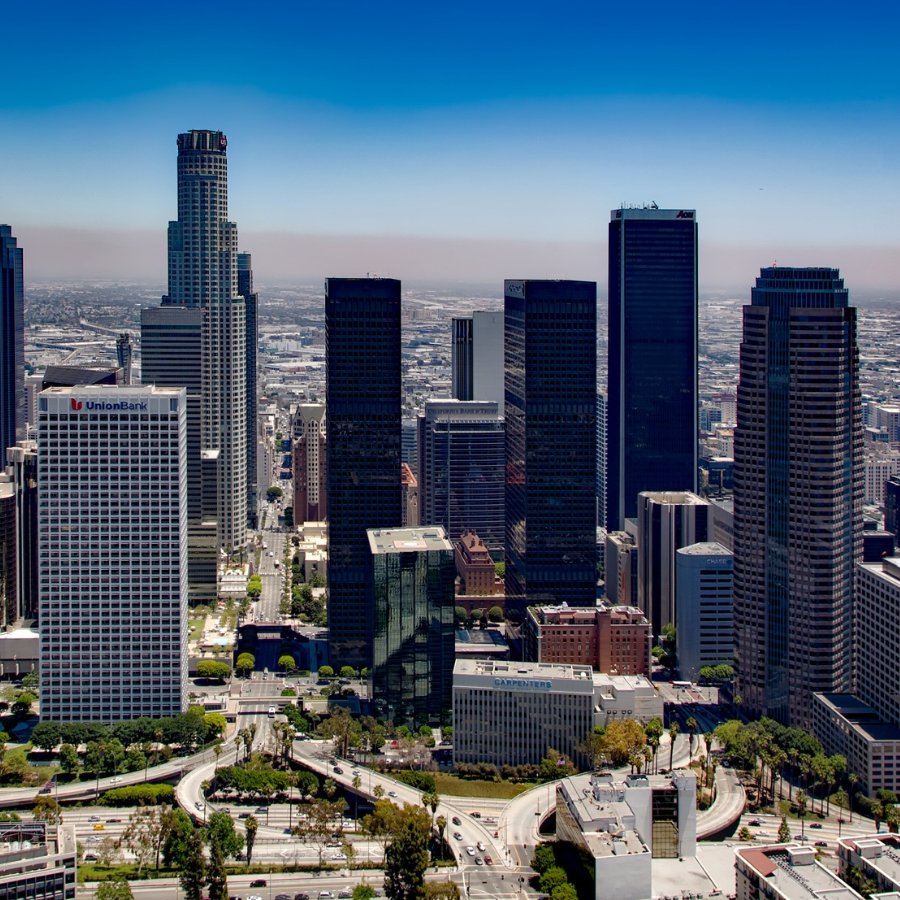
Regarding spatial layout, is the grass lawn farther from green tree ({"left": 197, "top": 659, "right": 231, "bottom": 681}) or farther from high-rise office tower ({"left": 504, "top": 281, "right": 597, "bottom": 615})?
high-rise office tower ({"left": 504, "top": 281, "right": 597, "bottom": 615})

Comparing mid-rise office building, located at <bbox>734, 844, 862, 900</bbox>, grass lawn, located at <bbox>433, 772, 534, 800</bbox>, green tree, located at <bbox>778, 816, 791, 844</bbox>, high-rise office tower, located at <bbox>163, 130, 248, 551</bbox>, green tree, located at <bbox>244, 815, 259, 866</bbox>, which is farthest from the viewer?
high-rise office tower, located at <bbox>163, 130, 248, 551</bbox>

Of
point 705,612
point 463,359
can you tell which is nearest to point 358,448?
point 705,612

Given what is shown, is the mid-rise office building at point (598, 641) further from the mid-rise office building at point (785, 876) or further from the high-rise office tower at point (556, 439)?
the mid-rise office building at point (785, 876)

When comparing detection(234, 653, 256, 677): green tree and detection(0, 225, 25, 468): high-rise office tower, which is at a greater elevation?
detection(0, 225, 25, 468): high-rise office tower

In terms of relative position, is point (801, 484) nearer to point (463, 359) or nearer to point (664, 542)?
point (664, 542)

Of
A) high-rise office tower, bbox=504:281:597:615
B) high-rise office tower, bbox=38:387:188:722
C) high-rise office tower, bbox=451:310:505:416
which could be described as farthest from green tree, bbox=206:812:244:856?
high-rise office tower, bbox=451:310:505:416

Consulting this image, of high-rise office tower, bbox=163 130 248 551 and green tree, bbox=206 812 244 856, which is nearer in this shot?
green tree, bbox=206 812 244 856

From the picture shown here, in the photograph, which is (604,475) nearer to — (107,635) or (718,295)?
(718,295)

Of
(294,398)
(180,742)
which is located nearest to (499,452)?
(180,742)
